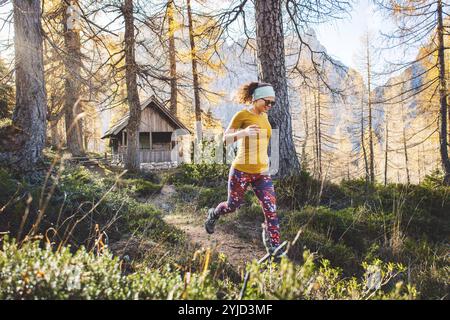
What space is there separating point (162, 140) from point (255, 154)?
73.1 feet

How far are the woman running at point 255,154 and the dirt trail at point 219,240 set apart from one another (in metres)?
→ 0.47

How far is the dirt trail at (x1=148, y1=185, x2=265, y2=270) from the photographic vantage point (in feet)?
14.3

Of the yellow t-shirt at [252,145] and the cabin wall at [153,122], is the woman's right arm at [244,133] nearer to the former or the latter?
the yellow t-shirt at [252,145]

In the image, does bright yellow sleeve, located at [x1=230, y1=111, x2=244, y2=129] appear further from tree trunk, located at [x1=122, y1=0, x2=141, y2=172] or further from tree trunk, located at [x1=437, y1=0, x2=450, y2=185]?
tree trunk, located at [x1=122, y1=0, x2=141, y2=172]

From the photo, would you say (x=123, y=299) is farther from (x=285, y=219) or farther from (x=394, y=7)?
(x=394, y=7)

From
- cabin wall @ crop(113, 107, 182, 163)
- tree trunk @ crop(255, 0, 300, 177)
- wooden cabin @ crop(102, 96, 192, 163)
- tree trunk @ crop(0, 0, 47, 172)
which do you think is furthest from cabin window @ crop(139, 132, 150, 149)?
tree trunk @ crop(255, 0, 300, 177)

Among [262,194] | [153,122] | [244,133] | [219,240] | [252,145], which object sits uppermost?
[153,122]

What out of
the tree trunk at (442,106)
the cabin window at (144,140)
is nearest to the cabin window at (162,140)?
the cabin window at (144,140)

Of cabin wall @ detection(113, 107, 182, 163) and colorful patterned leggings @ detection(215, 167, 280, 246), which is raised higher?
cabin wall @ detection(113, 107, 182, 163)

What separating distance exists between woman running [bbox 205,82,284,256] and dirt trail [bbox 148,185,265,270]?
0.47 meters

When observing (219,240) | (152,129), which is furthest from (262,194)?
(152,129)

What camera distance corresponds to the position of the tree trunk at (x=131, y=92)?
1306 cm

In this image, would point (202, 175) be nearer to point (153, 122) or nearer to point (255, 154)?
point (255, 154)

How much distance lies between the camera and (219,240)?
4875 mm
